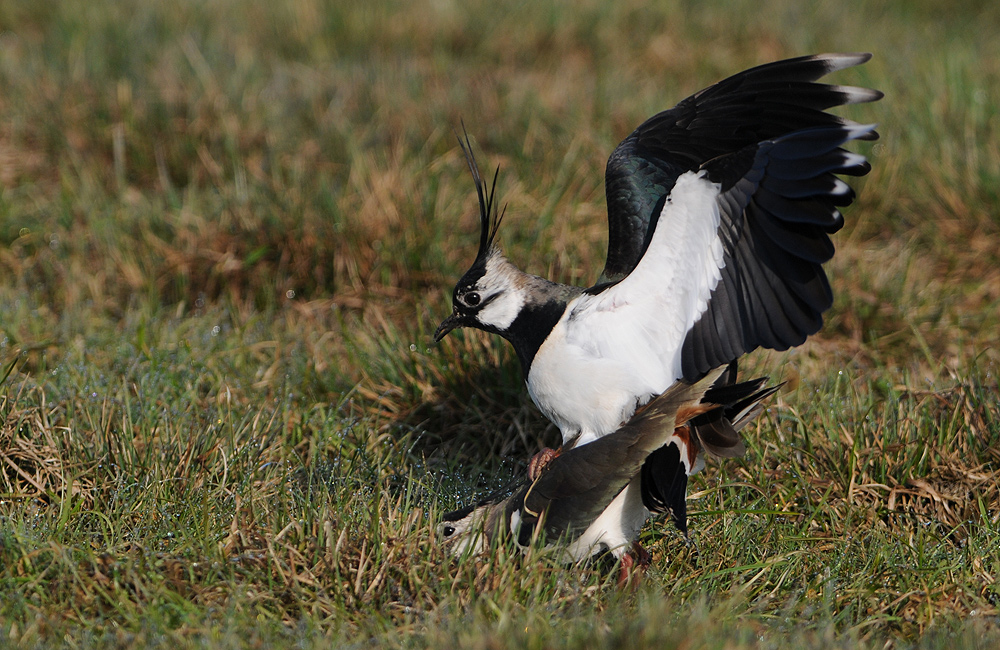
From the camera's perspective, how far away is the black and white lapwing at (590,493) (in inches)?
101

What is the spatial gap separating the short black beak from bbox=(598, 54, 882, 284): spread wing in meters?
0.49

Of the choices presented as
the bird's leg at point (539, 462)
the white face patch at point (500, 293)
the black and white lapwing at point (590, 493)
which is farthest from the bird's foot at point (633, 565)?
the white face patch at point (500, 293)

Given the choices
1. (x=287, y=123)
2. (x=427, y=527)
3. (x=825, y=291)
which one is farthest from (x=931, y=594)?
(x=287, y=123)

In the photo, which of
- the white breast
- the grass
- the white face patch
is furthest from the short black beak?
the white breast

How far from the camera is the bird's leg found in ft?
9.13

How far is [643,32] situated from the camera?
253 inches

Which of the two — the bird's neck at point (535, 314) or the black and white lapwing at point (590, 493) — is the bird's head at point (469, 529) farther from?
the bird's neck at point (535, 314)

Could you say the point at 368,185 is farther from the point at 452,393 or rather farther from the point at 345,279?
the point at 452,393

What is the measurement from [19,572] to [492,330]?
1529 mm

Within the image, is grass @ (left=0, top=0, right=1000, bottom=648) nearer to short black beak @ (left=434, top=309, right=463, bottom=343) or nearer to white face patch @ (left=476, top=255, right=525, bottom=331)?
short black beak @ (left=434, top=309, right=463, bottom=343)

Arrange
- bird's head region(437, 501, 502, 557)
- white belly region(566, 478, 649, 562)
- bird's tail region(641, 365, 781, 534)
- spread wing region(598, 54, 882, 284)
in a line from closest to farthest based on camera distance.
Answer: bird's head region(437, 501, 502, 557)
bird's tail region(641, 365, 781, 534)
white belly region(566, 478, 649, 562)
spread wing region(598, 54, 882, 284)

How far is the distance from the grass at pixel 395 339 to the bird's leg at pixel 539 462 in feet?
1.02

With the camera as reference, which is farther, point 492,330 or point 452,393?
point 452,393

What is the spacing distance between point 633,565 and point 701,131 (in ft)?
4.82
